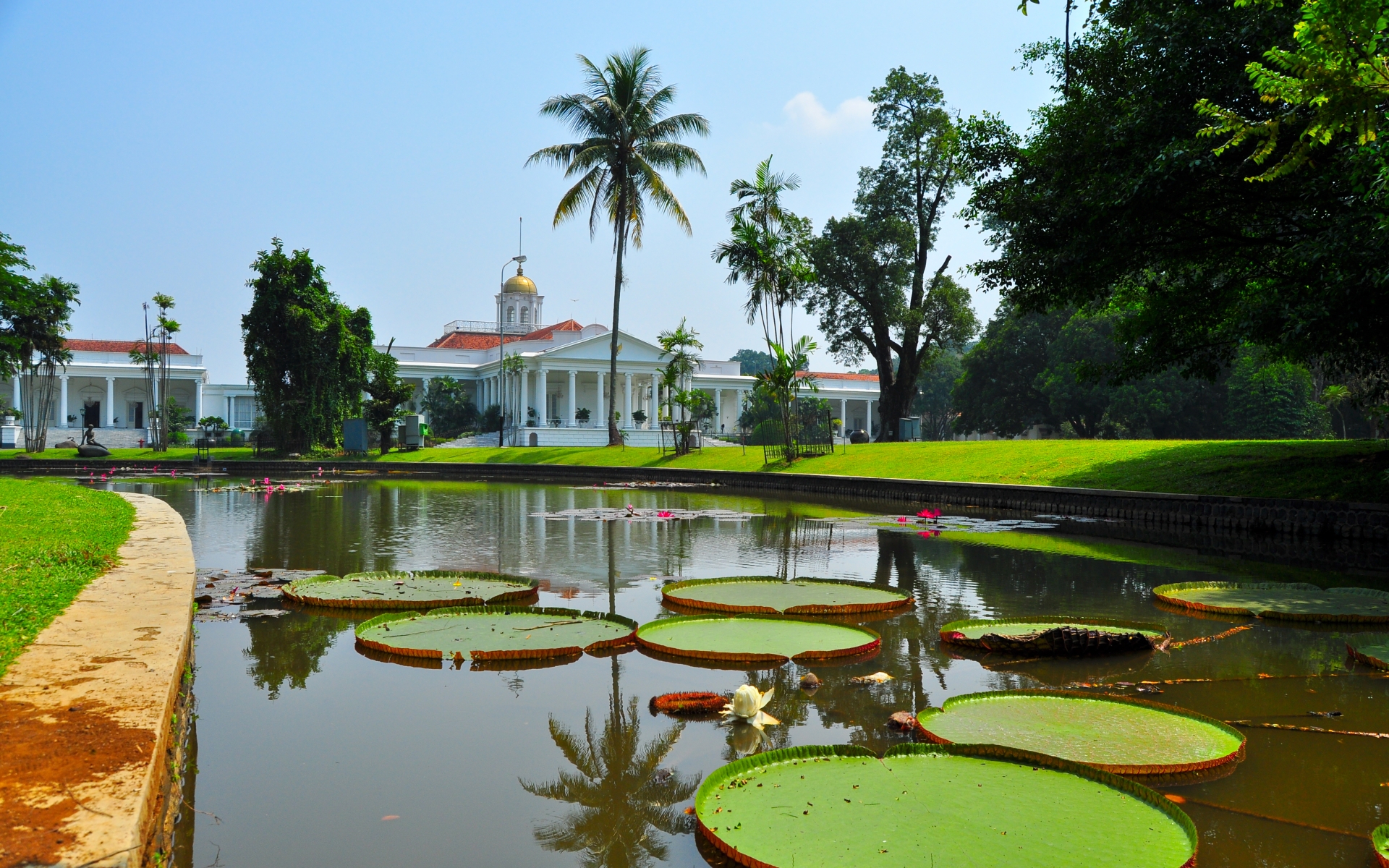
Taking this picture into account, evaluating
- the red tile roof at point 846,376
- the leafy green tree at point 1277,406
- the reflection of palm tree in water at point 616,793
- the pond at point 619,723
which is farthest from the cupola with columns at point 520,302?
the reflection of palm tree in water at point 616,793

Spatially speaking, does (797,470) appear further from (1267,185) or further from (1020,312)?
(1267,185)

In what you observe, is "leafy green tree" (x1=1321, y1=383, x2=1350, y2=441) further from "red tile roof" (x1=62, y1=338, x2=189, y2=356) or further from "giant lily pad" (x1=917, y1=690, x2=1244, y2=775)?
"red tile roof" (x1=62, y1=338, x2=189, y2=356)

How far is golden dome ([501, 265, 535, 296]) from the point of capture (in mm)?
69688

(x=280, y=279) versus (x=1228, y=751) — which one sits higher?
(x=280, y=279)

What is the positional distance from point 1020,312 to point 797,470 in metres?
10.8

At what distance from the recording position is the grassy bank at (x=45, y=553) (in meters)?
4.38

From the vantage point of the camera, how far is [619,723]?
4.32m

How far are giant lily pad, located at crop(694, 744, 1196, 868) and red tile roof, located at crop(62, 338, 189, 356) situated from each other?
6397 centimetres

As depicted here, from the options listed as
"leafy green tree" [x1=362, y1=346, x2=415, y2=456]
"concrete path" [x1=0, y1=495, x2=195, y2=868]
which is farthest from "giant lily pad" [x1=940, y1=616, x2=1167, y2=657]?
"leafy green tree" [x1=362, y1=346, x2=415, y2=456]

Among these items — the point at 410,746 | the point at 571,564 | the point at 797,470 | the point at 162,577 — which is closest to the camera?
the point at 410,746

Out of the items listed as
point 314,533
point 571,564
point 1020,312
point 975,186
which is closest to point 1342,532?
point 1020,312

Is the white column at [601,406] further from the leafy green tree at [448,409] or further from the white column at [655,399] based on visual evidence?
the leafy green tree at [448,409]

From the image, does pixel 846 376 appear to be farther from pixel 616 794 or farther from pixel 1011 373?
pixel 616 794

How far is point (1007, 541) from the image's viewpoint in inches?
481
